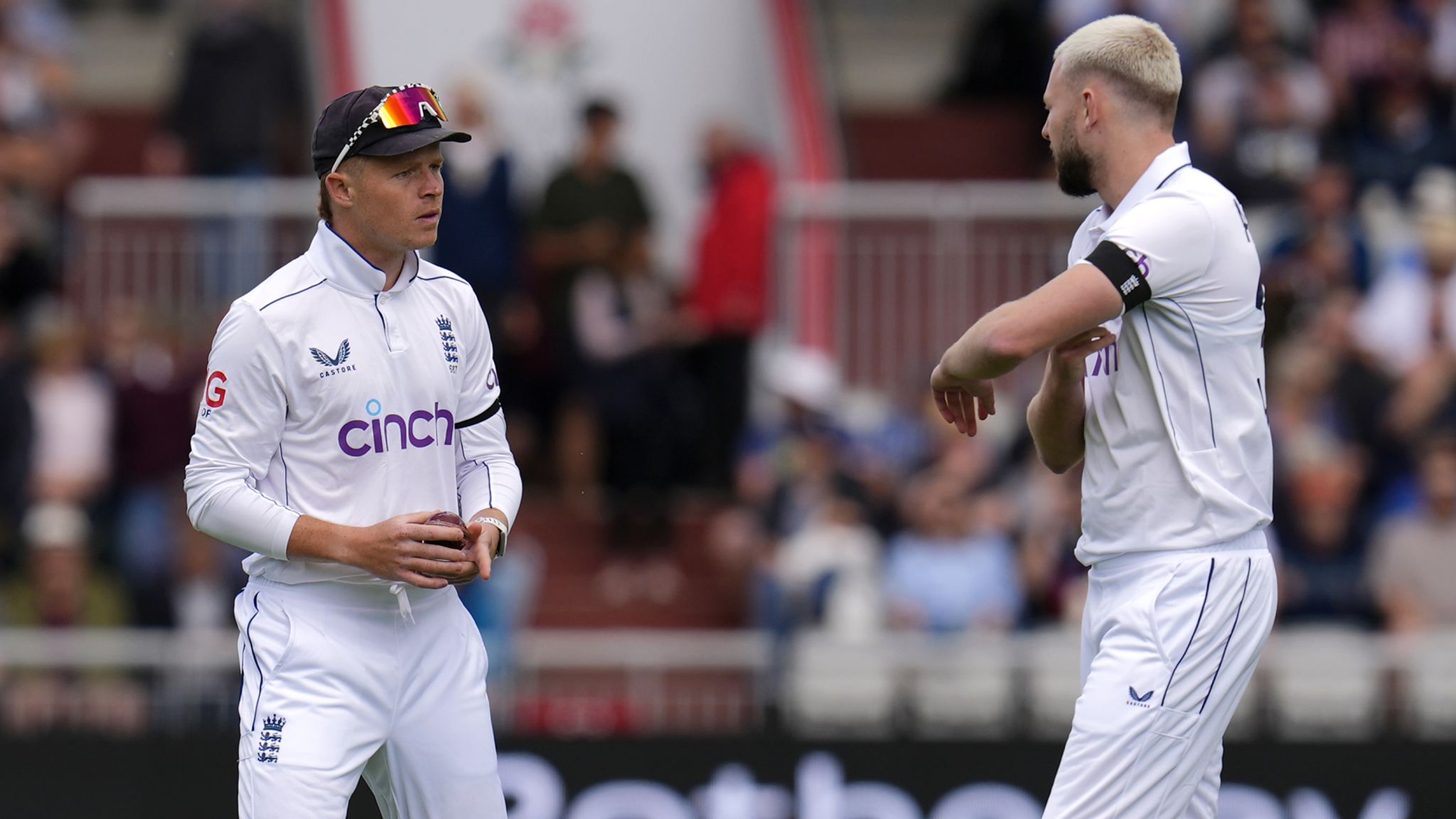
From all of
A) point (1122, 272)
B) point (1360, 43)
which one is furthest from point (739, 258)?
point (1122, 272)

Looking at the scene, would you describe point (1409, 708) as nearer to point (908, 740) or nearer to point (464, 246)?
point (908, 740)

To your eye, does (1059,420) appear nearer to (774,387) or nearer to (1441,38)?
(774,387)

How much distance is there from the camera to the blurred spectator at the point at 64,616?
1070cm

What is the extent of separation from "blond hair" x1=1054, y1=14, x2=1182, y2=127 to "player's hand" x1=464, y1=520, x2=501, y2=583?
1.90 metres

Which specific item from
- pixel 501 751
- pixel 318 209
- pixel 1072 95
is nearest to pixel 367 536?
pixel 318 209

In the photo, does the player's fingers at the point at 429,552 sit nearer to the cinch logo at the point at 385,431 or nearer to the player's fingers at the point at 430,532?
the player's fingers at the point at 430,532

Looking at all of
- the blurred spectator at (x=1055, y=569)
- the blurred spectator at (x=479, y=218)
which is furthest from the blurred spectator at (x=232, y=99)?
the blurred spectator at (x=1055, y=569)

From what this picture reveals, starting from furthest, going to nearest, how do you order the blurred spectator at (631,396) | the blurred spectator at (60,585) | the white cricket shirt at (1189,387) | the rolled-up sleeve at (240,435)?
the blurred spectator at (631,396), the blurred spectator at (60,585), the rolled-up sleeve at (240,435), the white cricket shirt at (1189,387)

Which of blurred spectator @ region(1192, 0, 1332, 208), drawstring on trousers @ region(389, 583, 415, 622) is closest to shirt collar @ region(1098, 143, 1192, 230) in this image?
drawstring on trousers @ region(389, 583, 415, 622)

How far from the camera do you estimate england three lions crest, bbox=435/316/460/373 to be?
577 cm

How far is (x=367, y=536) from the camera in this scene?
5.45m

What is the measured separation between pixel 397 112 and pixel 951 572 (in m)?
5.97

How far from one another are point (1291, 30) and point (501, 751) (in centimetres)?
799

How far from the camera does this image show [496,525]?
18.6 ft
